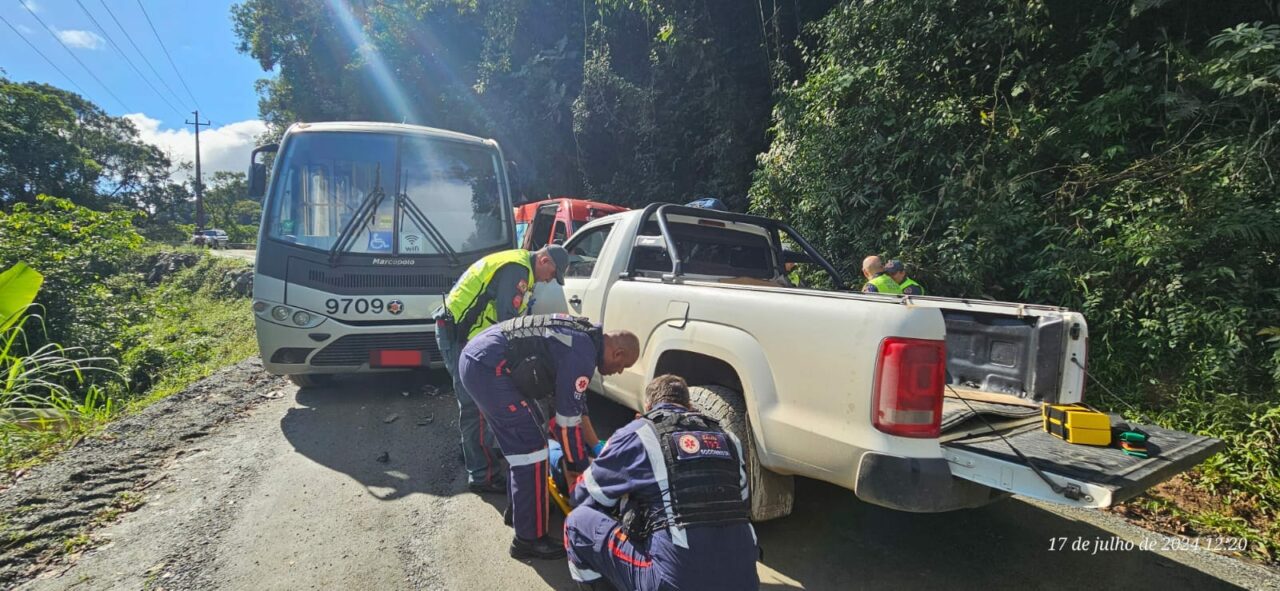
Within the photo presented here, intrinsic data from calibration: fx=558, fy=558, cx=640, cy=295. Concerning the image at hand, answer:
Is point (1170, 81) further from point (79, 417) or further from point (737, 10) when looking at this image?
point (79, 417)

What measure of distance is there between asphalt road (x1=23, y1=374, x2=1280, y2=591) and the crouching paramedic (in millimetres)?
666

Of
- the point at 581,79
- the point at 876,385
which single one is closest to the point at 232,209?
the point at 581,79

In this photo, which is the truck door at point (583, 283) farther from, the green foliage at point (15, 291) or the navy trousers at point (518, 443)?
the green foliage at point (15, 291)

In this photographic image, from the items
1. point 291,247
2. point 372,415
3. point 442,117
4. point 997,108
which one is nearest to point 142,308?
point 291,247

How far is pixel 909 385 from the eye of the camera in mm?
2109

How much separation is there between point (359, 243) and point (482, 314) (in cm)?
227

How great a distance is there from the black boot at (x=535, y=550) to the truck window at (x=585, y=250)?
2198mm

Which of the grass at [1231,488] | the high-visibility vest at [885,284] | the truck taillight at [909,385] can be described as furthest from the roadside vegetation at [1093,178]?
the truck taillight at [909,385]

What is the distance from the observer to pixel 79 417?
4922 millimetres

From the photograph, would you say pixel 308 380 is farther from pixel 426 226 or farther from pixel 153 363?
pixel 153 363

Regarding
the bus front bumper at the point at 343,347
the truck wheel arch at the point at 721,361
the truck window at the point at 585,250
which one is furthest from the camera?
the bus front bumper at the point at 343,347

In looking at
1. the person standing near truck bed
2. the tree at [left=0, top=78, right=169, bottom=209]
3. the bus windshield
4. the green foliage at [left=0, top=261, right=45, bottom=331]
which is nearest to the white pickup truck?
the person standing near truck bed

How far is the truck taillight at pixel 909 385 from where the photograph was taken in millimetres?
2109

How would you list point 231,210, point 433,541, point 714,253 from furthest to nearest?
point 231,210, point 714,253, point 433,541
